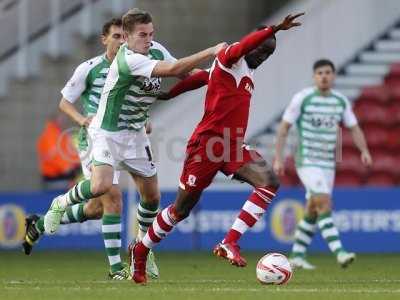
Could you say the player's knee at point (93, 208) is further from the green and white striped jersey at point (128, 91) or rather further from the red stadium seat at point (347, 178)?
the red stadium seat at point (347, 178)

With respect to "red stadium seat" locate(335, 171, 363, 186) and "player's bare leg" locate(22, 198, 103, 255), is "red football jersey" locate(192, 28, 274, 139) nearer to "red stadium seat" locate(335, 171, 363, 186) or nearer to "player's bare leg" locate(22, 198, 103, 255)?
"player's bare leg" locate(22, 198, 103, 255)

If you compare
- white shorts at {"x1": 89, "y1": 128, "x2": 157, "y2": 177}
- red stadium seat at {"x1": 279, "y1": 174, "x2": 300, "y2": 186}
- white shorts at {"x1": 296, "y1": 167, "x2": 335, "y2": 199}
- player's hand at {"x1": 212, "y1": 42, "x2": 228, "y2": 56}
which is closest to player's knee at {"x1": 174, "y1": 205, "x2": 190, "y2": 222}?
white shorts at {"x1": 89, "y1": 128, "x2": 157, "y2": 177}

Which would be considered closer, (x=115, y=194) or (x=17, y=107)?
(x=115, y=194)

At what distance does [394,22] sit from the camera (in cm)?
1961

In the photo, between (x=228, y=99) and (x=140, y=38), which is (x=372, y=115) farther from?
(x=140, y=38)

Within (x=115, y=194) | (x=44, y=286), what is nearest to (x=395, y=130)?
(x=115, y=194)

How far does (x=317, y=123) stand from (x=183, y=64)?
4206mm

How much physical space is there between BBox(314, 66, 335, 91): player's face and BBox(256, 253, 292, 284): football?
4.06 m

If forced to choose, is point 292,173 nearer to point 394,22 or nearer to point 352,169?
point 352,169

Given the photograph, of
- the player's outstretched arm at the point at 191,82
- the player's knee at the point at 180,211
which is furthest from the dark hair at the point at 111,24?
the player's knee at the point at 180,211

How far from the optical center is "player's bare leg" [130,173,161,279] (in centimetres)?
1088

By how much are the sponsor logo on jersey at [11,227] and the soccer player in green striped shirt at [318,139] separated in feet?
14.9

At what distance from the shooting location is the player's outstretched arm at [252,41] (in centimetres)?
920

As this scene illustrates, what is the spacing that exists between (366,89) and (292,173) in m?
1.93
